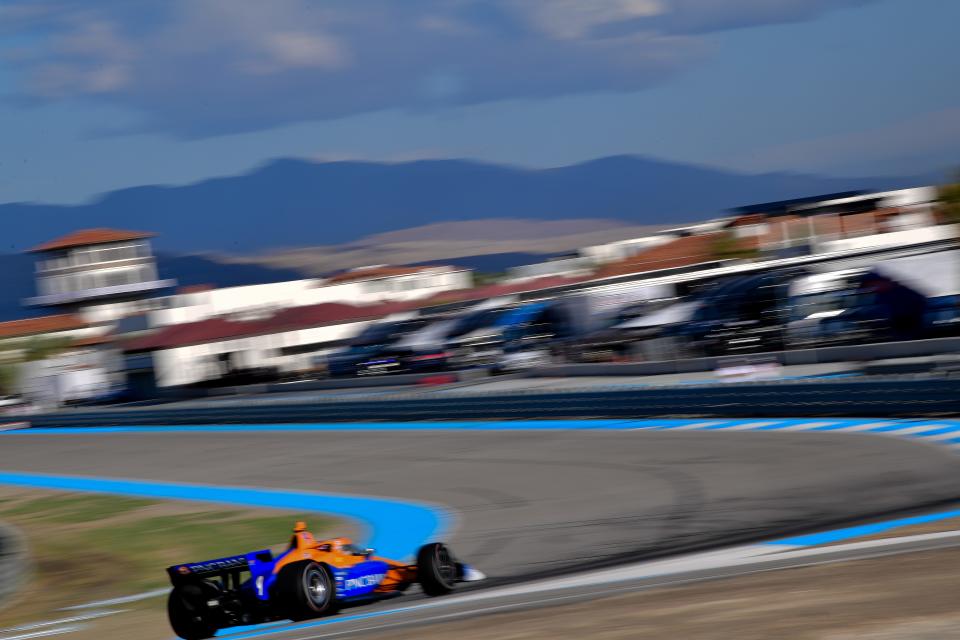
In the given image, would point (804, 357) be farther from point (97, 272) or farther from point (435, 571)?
point (97, 272)

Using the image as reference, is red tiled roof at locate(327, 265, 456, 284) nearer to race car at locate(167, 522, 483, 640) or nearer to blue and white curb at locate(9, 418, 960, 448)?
blue and white curb at locate(9, 418, 960, 448)

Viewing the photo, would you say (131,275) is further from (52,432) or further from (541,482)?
(541,482)

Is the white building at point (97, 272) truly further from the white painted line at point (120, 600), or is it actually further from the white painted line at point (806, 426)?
the white painted line at point (120, 600)

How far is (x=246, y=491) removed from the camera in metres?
17.9

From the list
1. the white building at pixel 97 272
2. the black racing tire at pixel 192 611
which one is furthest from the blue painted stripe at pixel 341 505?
the white building at pixel 97 272

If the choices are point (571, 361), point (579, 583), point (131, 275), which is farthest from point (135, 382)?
point (131, 275)

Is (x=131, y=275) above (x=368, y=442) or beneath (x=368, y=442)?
above

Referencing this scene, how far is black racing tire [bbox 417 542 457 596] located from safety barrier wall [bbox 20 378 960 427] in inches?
356

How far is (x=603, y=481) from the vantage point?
13.7 m

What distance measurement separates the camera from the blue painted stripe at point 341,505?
12.1 m

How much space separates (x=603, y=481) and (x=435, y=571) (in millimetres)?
5232

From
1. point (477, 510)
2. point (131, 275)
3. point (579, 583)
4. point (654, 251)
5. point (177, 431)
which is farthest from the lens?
point (131, 275)

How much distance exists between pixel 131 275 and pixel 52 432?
109602 millimetres

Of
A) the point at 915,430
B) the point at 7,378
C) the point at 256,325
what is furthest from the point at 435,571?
the point at 7,378
